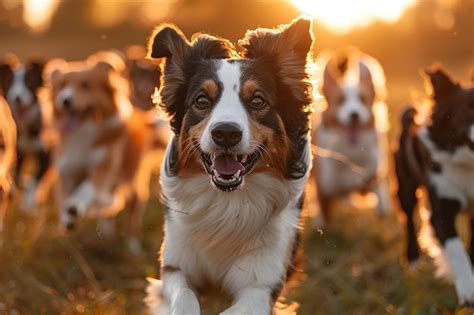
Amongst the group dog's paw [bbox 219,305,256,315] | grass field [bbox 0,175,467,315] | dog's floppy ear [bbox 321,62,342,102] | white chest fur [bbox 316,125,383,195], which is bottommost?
grass field [bbox 0,175,467,315]

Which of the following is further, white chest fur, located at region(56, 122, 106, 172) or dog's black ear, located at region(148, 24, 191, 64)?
white chest fur, located at region(56, 122, 106, 172)

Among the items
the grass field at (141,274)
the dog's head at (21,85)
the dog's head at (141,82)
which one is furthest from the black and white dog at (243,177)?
the dog's head at (141,82)

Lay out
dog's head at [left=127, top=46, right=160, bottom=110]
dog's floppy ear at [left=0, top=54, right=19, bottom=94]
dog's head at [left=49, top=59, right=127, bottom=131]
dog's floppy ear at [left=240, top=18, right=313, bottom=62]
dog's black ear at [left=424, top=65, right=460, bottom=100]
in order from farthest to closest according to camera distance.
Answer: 1. dog's head at [left=127, top=46, right=160, bottom=110]
2. dog's floppy ear at [left=0, top=54, right=19, bottom=94]
3. dog's head at [left=49, top=59, right=127, bottom=131]
4. dog's black ear at [left=424, top=65, right=460, bottom=100]
5. dog's floppy ear at [left=240, top=18, right=313, bottom=62]

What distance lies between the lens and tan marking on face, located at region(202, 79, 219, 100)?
3949 millimetres

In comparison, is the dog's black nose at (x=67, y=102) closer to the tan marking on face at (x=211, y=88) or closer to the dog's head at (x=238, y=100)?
the dog's head at (x=238, y=100)

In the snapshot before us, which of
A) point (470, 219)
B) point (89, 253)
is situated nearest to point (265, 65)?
point (470, 219)

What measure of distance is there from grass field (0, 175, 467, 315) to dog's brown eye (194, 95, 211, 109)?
1.38 m

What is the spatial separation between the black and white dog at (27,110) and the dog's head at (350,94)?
3348 millimetres

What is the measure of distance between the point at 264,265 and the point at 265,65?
103cm

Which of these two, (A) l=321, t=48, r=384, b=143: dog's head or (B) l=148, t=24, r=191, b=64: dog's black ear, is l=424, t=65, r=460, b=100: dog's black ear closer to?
(B) l=148, t=24, r=191, b=64: dog's black ear

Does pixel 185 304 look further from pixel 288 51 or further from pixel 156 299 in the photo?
pixel 288 51

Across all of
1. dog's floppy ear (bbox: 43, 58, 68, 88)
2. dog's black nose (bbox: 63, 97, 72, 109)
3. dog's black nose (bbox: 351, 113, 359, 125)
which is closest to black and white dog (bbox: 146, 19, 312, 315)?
dog's black nose (bbox: 63, 97, 72, 109)

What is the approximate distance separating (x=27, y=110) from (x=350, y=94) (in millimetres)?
3755

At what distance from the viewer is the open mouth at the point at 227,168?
3879 mm
